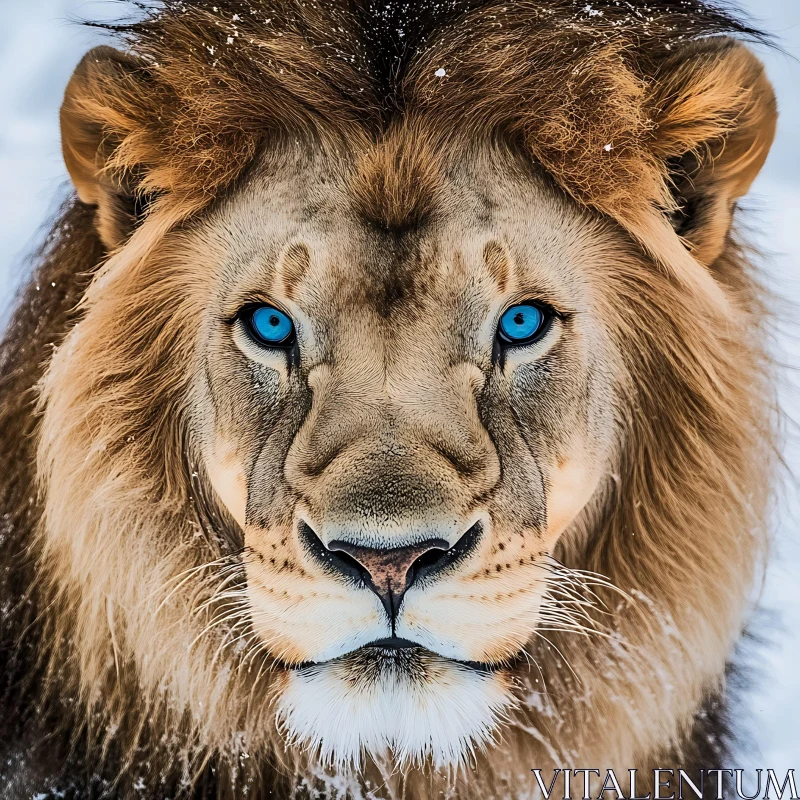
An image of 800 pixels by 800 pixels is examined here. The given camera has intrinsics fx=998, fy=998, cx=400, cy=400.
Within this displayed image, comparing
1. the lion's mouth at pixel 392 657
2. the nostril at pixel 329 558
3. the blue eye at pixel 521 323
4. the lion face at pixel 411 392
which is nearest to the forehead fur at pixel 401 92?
the lion face at pixel 411 392

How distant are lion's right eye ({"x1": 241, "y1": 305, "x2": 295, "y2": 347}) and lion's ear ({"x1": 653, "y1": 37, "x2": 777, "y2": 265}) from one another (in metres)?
0.73

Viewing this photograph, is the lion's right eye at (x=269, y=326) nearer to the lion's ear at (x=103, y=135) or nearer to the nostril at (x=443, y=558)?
the lion's ear at (x=103, y=135)

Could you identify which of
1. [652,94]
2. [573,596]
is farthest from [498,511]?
[652,94]

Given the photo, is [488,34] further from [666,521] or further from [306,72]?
[666,521]

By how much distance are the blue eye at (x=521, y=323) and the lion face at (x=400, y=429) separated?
0.04 ft

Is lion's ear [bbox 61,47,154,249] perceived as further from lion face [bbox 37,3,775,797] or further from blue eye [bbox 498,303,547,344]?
blue eye [bbox 498,303,547,344]

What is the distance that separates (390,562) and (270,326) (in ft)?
1.68

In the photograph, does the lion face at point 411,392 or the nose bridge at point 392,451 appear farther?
the lion face at point 411,392

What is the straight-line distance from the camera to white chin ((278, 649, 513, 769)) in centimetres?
167

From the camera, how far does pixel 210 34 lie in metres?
1.82

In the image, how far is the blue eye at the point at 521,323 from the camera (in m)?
1.75

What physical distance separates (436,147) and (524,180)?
17 centimetres

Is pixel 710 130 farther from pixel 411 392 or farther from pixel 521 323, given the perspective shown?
pixel 411 392

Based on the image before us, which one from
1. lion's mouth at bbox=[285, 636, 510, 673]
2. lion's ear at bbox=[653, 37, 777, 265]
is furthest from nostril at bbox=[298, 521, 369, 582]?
lion's ear at bbox=[653, 37, 777, 265]
